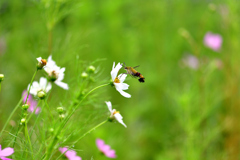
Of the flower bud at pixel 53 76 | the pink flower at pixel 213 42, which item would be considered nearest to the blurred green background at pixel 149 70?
the pink flower at pixel 213 42

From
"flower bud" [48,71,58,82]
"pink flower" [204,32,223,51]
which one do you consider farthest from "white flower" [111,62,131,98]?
"pink flower" [204,32,223,51]

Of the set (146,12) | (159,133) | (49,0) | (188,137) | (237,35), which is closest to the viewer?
(49,0)

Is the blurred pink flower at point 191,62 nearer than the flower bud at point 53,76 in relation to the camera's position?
No

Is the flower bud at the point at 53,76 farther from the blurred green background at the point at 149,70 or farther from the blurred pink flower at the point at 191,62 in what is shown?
the blurred pink flower at the point at 191,62

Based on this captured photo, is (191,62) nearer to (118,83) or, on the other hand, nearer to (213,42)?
(213,42)

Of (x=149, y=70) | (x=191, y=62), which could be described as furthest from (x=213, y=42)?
(x=149, y=70)

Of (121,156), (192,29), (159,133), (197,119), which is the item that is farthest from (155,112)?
(192,29)

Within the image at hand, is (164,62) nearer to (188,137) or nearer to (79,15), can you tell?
(79,15)

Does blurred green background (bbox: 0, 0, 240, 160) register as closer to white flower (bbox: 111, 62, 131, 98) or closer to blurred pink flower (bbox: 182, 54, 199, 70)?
blurred pink flower (bbox: 182, 54, 199, 70)

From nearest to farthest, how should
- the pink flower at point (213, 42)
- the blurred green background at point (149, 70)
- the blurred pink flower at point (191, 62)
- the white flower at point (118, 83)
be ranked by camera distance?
the white flower at point (118, 83) < the blurred green background at point (149, 70) < the pink flower at point (213, 42) < the blurred pink flower at point (191, 62)
